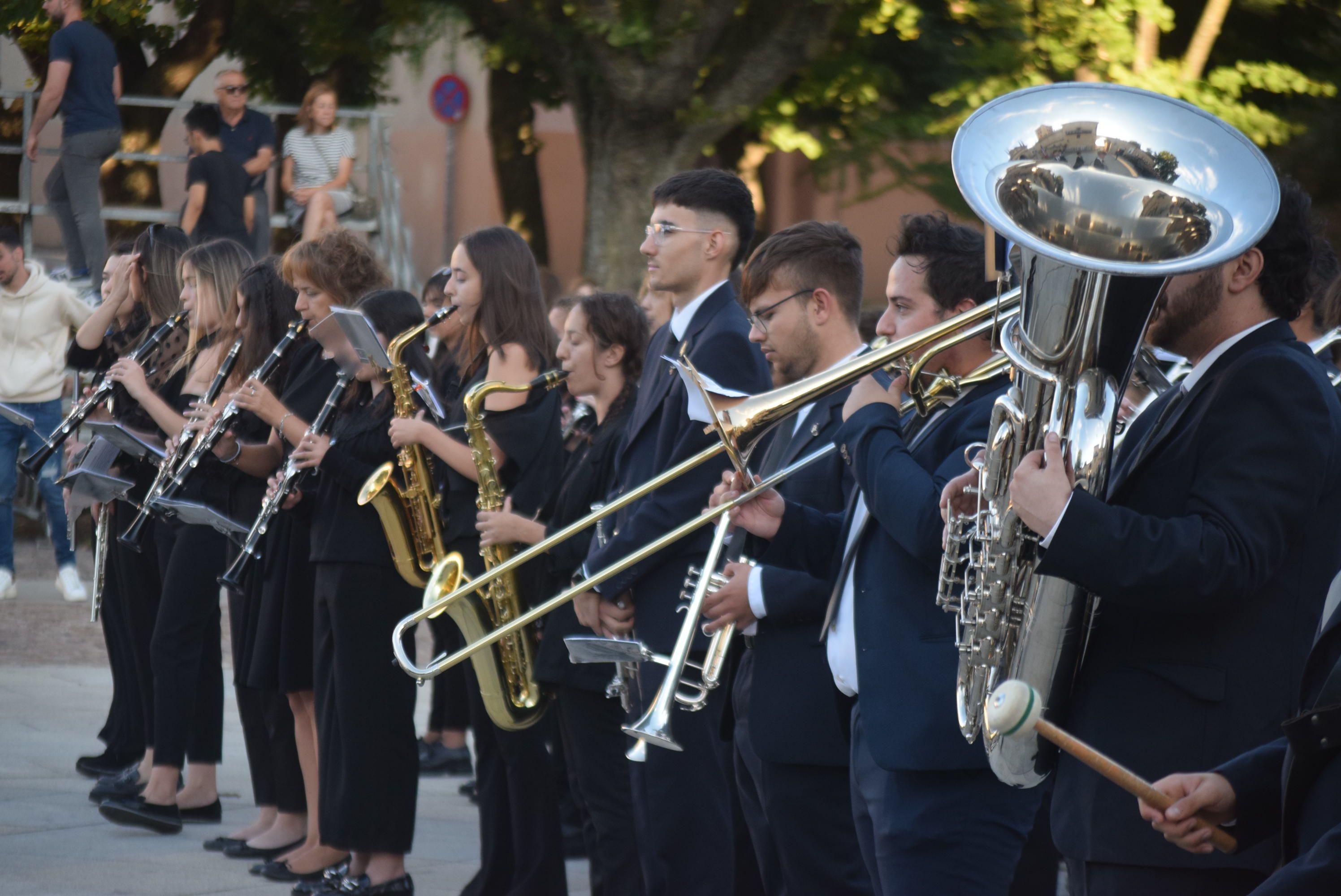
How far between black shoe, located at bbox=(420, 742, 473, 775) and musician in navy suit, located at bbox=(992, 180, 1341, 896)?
488cm

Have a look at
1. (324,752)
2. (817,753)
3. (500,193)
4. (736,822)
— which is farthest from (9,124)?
(817,753)

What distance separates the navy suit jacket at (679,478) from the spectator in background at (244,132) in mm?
8373

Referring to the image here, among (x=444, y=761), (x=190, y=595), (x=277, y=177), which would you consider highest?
(x=190, y=595)

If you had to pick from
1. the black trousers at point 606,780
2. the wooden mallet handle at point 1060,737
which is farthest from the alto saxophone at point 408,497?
the wooden mallet handle at point 1060,737

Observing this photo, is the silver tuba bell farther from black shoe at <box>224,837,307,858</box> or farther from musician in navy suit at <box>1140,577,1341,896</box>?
black shoe at <box>224,837,307,858</box>

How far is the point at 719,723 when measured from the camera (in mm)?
4105

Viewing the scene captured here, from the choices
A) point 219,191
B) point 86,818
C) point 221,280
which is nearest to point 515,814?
point 86,818

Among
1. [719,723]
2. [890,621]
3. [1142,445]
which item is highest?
[1142,445]

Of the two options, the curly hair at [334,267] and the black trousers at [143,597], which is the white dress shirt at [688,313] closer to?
the curly hair at [334,267]

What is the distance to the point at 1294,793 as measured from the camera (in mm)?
2170

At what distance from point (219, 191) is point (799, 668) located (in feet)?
29.4

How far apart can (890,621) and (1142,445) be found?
67cm

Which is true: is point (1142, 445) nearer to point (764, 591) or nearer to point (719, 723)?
point (764, 591)

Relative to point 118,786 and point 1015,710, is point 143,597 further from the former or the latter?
point 1015,710
